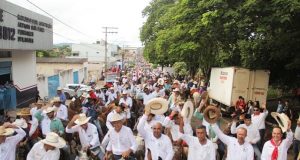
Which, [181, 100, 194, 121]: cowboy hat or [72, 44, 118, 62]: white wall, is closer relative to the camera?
[181, 100, 194, 121]: cowboy hat

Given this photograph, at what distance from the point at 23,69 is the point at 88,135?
59.9 ft

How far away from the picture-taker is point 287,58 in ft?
66.4

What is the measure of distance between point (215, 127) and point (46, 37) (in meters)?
21.3

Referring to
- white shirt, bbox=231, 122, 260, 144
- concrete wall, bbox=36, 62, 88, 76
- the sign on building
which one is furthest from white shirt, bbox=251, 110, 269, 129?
concrete wall, bbox=36, 62, 88, 76

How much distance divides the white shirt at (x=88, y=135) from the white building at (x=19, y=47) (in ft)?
39.9

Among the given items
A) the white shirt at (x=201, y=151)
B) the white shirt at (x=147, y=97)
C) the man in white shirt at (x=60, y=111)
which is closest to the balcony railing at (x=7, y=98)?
the white shirt at (x=147, y=97)

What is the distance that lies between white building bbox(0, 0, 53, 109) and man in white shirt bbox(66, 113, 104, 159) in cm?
1209

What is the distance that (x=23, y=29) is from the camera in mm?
22312

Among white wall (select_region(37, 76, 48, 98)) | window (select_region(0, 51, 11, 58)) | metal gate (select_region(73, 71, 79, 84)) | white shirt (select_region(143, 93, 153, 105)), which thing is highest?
window (select_region(0, 51, 11, 58))

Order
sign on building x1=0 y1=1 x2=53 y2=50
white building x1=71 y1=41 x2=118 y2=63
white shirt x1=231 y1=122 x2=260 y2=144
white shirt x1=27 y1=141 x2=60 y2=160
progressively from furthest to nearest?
1. white building x1=71 y1=41 x2=118 y2=63
2. sign on building x1=0 y1=1 x2=53 y2=50
3. white shirt x1=231 y1=122 x2=260 y2=144
4. white shirt x1=27 y1=141 x2=60 y2=160

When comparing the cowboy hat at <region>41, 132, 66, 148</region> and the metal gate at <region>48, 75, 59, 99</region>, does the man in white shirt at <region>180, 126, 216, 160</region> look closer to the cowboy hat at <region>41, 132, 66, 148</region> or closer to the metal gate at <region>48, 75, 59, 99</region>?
the cowboy hat at <region>41, 132, 66, 148</region>

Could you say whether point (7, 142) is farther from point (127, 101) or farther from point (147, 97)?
point (147, 97)

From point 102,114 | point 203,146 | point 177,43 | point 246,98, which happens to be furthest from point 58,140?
point 177,43

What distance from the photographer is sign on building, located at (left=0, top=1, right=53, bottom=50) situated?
19733 mm
